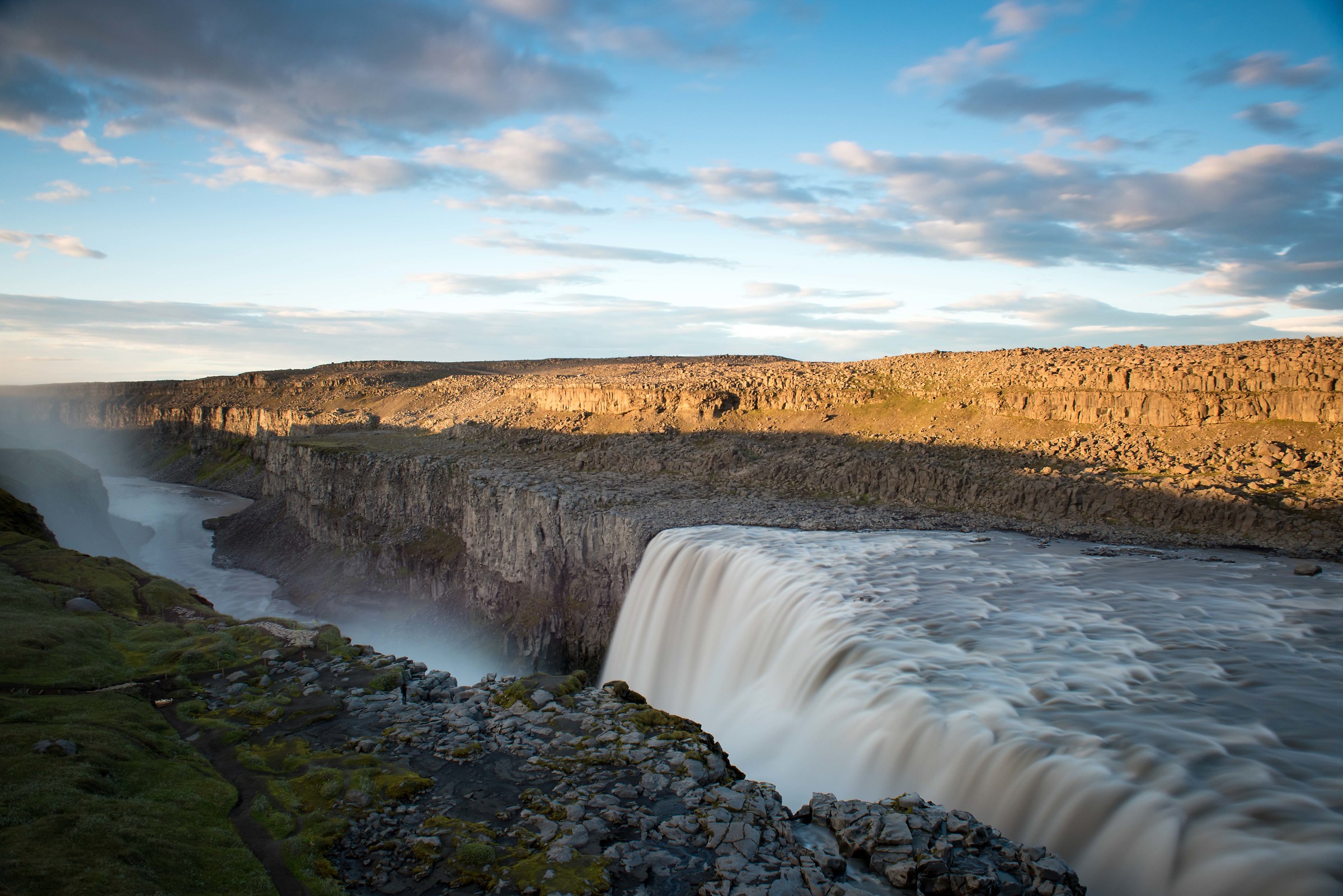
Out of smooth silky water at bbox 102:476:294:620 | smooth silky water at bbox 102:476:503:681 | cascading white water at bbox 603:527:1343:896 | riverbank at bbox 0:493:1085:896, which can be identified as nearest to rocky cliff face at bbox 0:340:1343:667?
smooth silky water at bbox 102:476:503:681

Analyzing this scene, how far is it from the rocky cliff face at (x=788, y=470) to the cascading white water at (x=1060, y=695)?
4443 mm

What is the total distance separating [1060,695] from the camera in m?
11.6

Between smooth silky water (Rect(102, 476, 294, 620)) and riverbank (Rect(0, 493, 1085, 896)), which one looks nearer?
riverbank (Rect(0, 493, 1085, 896))

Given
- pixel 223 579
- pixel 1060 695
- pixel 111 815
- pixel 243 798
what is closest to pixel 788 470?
pixel 1060 695

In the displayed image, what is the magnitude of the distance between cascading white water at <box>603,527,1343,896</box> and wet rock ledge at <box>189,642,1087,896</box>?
1.25 meters

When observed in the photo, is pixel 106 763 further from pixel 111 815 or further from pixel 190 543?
pixel 190 543

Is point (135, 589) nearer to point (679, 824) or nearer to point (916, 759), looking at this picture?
point (679, 824)

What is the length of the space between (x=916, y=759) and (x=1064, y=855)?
2490 mm

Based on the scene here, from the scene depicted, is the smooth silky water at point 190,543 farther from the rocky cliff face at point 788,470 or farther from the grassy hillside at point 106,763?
the grassy hillside at point 106,763

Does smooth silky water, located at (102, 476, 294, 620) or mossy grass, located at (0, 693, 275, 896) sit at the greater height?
mossy grass, located at (0, 693, 275, 896)

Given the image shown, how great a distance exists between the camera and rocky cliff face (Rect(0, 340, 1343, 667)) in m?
24.8

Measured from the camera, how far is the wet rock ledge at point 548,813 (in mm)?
8219

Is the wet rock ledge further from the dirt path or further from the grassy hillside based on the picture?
the grassy hillside

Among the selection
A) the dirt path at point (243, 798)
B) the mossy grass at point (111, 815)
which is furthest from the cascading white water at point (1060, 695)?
the mossy grass at point (111, 815)
